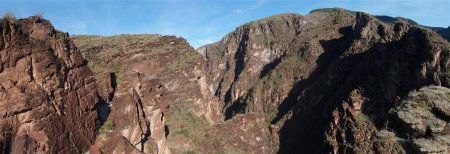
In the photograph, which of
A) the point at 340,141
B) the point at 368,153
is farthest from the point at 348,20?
the point at 368,153

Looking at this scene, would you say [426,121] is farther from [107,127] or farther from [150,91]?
[150,91]

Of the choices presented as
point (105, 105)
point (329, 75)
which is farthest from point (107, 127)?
point (329, 75)

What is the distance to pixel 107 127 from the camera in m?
32.2

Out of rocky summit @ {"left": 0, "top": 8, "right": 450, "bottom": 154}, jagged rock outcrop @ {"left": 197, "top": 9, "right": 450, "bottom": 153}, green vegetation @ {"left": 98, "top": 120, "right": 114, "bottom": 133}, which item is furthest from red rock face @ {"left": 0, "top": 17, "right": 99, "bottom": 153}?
jagged rock outcrop @ {"left": 197, "top": 9, "right": 450, "bottom": 153}

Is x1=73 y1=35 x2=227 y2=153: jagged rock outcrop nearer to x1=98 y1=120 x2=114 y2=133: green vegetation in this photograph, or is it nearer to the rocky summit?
the rocky summit

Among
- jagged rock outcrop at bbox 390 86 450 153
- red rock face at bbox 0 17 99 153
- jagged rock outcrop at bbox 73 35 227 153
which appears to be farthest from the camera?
jagged rock outcrop at bbox 73 35 227 153

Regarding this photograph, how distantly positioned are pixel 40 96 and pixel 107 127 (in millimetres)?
9336

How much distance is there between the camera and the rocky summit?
21812 mm

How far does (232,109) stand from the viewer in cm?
16050

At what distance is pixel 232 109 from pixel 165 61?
89223 mm

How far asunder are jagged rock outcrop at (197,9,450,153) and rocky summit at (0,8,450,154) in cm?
37

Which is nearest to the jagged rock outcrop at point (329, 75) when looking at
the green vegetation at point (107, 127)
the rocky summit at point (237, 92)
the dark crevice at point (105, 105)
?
the rocky summit at point (237, 92)

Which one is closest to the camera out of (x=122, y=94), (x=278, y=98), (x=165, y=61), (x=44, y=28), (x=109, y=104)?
(x=44, y=28)

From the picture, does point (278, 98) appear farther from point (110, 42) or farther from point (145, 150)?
point (145, 150)
